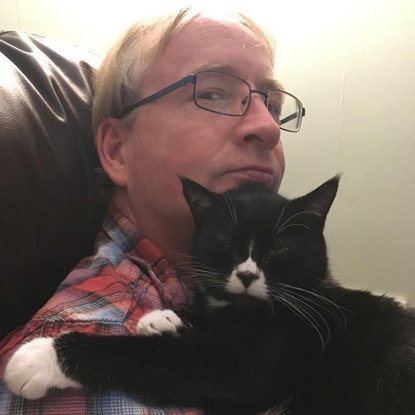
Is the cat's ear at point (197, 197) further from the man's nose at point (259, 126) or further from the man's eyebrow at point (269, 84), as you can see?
the man's eyebrow at point (269, 84)

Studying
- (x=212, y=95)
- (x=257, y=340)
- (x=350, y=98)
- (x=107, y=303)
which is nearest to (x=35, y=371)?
(x=107, y=303)

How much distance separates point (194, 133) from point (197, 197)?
18 centimetres

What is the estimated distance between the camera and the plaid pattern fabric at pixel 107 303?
661mm

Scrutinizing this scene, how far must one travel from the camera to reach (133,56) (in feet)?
3.76

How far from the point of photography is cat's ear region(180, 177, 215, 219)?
0.95 m

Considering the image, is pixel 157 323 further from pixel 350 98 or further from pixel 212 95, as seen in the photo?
pixel 350 98

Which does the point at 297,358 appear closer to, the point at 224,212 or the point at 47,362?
the point at 224,212

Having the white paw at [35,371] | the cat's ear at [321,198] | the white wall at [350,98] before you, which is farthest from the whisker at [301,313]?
the white wall at [350,98]

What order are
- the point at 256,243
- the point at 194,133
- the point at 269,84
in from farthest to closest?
the point at 269,84 → the point at 194,133 → the point at 256,243

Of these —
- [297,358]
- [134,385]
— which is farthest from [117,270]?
[297,358]

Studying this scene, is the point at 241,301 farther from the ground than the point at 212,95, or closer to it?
closer to it

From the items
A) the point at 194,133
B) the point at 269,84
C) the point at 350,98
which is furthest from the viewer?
the point at 350,98

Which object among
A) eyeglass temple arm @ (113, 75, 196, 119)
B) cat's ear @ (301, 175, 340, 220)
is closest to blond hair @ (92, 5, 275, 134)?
eyeglass temple arm @ (113, 75, 196, 119)

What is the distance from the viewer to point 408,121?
1.93 m
